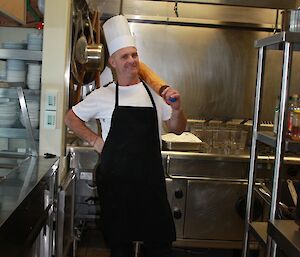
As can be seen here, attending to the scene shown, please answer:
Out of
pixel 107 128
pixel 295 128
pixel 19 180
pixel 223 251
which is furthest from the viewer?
pixel 223 251

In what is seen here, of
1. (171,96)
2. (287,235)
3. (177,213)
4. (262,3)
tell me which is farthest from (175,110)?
(262,3)

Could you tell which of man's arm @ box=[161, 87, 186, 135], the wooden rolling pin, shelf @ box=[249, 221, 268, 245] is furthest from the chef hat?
shelf @ box=[249, 221, 268, 245]

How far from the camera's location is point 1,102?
6.90 ft

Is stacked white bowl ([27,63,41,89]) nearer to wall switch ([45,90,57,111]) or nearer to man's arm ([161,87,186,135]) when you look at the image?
wall switch ([45,90,57,111])

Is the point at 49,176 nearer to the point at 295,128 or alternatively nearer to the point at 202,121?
the point at 295,128

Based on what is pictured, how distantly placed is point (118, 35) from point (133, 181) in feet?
2.38

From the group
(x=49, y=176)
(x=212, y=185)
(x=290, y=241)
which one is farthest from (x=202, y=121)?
(x=290, y=241)

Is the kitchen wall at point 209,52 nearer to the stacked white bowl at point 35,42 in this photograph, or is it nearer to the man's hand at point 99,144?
the stacked white bowl at point 35,42

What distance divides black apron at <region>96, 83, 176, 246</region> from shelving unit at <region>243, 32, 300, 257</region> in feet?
1.66

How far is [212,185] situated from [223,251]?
0.62 metres

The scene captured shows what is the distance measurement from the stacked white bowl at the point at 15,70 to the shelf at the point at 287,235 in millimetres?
1578

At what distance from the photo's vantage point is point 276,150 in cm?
142

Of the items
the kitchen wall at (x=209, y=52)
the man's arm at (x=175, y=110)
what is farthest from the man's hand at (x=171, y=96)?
the kitchen wall at (x=209, y=52)

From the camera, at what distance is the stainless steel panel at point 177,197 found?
102 inches
